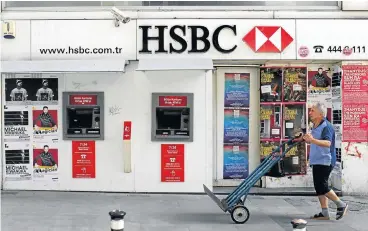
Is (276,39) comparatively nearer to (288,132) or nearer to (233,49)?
(233,49)

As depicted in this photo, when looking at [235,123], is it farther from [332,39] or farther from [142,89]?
[332,39]

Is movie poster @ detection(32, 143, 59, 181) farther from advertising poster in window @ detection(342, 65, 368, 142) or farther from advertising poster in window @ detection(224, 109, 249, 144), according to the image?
advertising poster in window @ detection(342, 65, 368, 142)

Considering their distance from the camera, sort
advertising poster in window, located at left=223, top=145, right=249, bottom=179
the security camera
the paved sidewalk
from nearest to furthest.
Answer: the paved sidewalk, the security camera, advertising poster in window, located at left=223, top=145, right=249, bottom=179

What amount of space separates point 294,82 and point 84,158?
427 centimetres

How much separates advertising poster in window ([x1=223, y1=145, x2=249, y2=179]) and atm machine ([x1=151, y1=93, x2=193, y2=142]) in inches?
45.2

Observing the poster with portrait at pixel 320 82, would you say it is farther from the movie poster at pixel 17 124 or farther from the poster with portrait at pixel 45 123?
the movie poster at pixel 17 124

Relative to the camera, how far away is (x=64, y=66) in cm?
904

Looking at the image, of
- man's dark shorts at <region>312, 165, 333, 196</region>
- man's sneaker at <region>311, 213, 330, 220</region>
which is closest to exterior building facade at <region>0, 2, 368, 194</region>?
man's sneaker at <region>311, 213, 330, 220</region>

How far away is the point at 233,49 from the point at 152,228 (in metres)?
3.98

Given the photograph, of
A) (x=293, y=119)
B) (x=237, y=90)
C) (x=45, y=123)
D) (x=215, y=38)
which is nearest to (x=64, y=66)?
(x=45, y=123)

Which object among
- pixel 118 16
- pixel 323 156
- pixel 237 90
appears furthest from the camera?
pixel 237 90

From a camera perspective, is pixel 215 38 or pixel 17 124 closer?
pixel 215 38

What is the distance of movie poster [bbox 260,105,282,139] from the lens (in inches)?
397

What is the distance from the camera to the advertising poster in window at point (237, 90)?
400 inches
